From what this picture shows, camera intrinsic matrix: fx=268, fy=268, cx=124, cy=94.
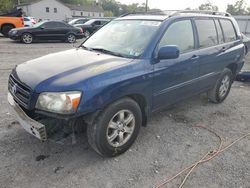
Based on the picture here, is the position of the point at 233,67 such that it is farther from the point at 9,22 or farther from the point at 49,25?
the point at 9,22

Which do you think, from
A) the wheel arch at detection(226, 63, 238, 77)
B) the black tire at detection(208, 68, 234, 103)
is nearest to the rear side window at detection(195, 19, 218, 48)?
the black tire at detection(208, 68, 234, 103)

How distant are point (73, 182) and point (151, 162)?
3.38ft

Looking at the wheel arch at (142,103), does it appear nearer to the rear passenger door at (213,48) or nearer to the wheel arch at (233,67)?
the rear passenger door at (213,48)

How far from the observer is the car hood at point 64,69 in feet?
9.80

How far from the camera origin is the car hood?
299 cm

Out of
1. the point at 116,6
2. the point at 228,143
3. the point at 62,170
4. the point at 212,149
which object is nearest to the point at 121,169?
the point at 62,170

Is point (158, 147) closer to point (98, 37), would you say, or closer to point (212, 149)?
point (212, 149)

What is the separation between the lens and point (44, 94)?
2922 mm

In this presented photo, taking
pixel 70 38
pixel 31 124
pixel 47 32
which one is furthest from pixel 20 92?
pixel 70 38

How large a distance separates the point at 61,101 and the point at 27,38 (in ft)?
42.5

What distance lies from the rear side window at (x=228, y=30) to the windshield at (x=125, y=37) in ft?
6.69

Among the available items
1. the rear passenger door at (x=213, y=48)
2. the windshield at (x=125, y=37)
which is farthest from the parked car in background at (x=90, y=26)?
the windshield at (x=125, y=37)

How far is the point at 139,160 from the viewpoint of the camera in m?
3.51

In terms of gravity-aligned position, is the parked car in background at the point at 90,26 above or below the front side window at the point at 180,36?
below
